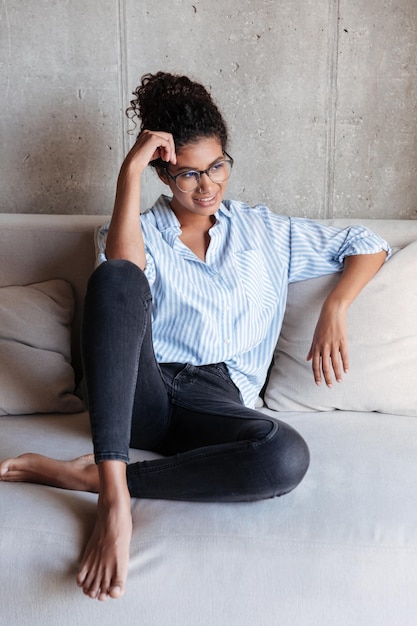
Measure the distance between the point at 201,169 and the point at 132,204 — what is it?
0.19m

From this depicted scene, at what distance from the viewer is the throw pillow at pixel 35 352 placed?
1.89 m

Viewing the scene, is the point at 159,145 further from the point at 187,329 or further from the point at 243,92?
the point at 243,92

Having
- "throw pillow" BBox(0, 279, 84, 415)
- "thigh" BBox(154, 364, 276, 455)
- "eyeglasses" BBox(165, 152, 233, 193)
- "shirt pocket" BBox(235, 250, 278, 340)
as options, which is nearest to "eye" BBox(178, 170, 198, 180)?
"eyeglasses" BBox(165, 152, 233, 193)

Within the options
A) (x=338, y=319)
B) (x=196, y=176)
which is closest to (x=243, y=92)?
(x=196, y=176)

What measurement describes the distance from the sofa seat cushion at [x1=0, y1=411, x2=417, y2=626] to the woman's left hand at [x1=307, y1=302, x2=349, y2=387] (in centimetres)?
34

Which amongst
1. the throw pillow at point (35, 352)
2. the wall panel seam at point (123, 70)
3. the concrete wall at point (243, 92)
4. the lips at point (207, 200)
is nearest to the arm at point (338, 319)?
the lips at point (207, 200)

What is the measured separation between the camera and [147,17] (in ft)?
7.25

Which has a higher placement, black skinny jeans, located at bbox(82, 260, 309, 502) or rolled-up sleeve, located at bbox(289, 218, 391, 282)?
rolled-up sleeve, located at bbox(289, 218, 391, 282)

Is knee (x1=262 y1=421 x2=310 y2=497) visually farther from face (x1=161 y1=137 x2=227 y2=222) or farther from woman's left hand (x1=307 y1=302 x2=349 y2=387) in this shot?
face (x1=161 y1=137 x2=227 y2=222)

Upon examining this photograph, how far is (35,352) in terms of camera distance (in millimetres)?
1948

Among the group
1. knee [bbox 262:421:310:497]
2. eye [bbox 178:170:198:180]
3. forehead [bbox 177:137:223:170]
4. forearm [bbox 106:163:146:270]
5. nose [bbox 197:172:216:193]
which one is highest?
forehead [bbox 177:137:223:170]

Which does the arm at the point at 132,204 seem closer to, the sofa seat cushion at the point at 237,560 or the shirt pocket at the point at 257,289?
the shirt pocket at the point at 257,289

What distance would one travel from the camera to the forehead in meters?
1.71

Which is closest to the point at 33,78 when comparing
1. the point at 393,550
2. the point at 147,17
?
the point at 147,17
